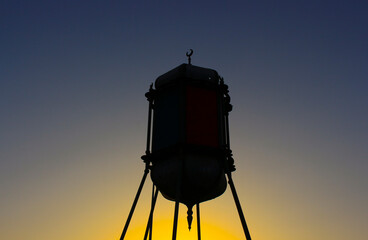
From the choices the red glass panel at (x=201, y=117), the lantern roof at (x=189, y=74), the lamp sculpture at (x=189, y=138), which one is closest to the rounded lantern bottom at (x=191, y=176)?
the lamp sculpture at (x=189, y=138)

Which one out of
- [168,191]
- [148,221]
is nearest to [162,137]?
[168,191]

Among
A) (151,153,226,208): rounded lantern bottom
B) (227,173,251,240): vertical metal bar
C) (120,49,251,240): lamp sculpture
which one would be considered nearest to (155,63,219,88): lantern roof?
(120,49,251,240): lamp sculpture

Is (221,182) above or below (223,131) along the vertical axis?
below

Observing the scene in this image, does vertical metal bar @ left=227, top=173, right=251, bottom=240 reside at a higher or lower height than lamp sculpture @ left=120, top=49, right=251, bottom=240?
lower

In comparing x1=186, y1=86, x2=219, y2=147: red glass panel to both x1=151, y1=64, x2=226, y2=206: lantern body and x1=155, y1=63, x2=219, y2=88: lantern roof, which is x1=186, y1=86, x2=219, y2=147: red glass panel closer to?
x1=151, y1=64, x2=226, y2=206: lantern body

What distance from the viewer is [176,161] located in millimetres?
17328

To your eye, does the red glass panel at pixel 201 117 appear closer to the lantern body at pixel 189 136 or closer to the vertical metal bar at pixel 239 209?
the lantern body at pixel 189 136

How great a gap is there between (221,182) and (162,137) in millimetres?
3187

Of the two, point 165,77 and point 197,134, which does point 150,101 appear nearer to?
point 165,77

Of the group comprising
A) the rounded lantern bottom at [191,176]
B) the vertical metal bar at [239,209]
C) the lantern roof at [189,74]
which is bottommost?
the vertical metal bar at [239,209]

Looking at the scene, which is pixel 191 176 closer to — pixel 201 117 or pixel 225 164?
pixel 225 164

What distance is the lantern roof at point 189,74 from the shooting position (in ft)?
61.6

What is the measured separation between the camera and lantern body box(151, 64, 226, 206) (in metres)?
17.3

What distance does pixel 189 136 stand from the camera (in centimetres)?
1756
